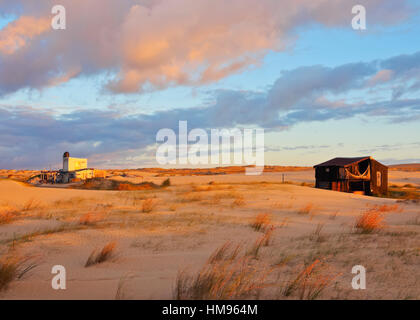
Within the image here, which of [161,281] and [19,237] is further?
[19,237]

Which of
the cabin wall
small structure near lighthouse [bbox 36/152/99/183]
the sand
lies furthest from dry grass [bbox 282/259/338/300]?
small structure near lighthouse [bbox 36/152/99/183]

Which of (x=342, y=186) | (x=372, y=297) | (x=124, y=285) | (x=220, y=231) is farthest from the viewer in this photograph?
(x=342, y=186)

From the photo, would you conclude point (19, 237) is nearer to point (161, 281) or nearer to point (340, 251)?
point (161, 281)

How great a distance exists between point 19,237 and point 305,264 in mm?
6883

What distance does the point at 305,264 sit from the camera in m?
5.58

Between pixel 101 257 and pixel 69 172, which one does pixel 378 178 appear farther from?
pixel 69 172

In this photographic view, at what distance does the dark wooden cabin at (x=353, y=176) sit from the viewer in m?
29.9

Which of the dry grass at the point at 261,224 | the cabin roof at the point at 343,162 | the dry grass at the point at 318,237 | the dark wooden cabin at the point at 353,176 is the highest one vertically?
the cabin roof at the point at 343,162

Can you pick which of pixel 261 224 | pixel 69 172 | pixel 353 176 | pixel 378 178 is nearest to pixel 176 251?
pixel 261 224

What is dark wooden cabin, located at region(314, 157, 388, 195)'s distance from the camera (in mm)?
29858

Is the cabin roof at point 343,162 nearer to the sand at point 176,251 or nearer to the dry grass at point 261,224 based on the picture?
the sand at point 176,251

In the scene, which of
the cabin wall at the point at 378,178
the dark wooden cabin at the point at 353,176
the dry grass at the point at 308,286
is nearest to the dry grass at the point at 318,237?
the dry grass at the point at 308,286

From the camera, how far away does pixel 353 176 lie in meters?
29.8
